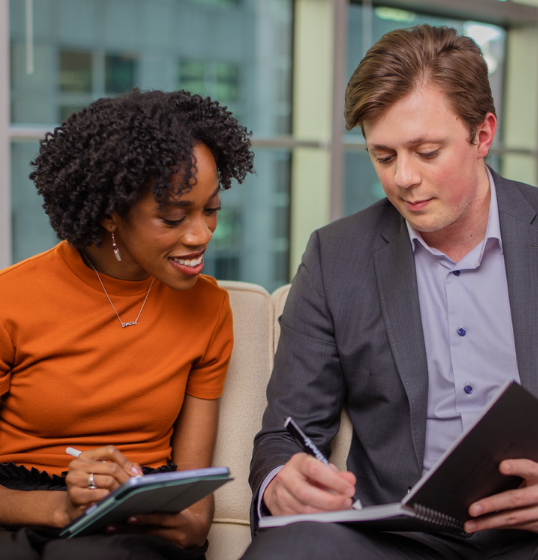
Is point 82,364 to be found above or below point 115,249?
below

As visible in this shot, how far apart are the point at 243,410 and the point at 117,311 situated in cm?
47

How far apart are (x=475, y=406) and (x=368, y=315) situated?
11.5 inches

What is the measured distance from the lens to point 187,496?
102 centimetres

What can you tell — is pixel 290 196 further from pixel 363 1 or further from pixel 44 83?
pixel 44 83

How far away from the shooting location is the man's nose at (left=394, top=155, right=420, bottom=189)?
1281 millimetres

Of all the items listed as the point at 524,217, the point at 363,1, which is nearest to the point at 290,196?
the point at 363,1

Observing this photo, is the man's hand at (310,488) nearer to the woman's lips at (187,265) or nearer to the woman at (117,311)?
the woman at (117,311)

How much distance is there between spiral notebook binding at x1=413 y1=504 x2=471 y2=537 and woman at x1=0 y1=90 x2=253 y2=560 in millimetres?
453

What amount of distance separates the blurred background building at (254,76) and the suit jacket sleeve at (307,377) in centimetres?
201

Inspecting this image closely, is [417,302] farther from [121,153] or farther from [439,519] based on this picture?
[121,153]

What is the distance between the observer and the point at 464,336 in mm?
1347

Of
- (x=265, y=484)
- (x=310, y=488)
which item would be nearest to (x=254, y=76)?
(x=265, y=484)

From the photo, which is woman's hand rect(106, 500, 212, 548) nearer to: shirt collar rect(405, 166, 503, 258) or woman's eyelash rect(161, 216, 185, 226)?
woman's eyelash rect(161, 216, 185, 226)

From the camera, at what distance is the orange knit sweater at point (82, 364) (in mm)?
1263
